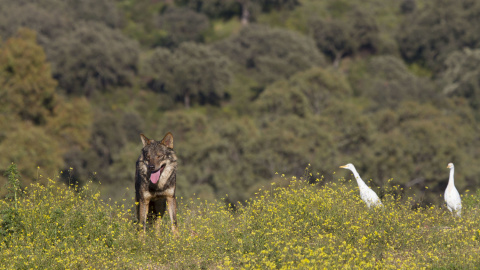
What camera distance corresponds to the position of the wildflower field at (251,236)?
10797 millimetres

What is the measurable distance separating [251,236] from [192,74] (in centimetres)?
8644

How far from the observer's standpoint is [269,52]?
10594cm

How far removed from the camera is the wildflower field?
35.4 ft

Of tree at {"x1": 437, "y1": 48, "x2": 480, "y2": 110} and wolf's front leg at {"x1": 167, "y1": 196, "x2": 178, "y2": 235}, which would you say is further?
tree at {"x1": 437, "y1": 48, "x2": 480, "y2": 110}

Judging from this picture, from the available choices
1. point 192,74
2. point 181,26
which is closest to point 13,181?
point 192,74

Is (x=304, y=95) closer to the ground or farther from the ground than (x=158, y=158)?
closer to the ground

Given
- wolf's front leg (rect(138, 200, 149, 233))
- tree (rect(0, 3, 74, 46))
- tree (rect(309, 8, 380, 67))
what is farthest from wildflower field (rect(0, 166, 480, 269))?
tree (rect(309, 8, 380, 67))

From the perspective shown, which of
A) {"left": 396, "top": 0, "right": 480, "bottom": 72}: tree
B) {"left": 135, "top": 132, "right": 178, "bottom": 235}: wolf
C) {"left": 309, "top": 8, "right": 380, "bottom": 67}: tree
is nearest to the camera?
{"left": 135, "top": 132, "right": 178, "bottom": 235}: wolf

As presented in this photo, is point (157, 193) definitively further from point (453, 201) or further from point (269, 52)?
point (269, 52)

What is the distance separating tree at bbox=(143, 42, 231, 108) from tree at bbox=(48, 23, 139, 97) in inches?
207

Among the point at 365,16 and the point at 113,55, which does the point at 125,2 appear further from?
the point at 365,16

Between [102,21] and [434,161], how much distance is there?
73502 mm

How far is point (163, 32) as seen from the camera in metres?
124

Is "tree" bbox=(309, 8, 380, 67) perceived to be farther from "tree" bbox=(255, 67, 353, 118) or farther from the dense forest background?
"tree" bbox=(255, 67, 353, 118)
